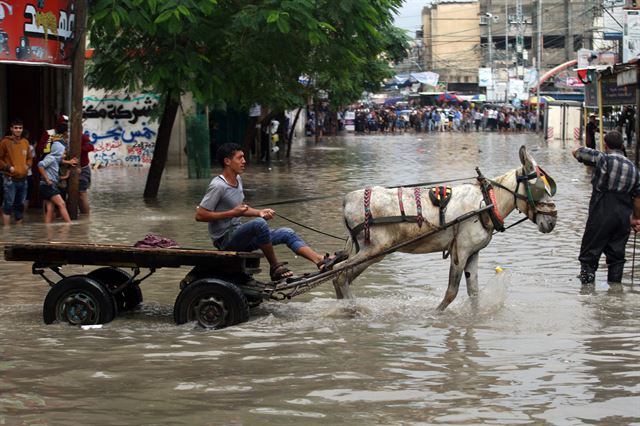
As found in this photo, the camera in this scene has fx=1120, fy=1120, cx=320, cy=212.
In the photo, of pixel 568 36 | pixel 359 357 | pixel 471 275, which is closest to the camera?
pixel 359 357

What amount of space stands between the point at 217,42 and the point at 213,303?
12.1m

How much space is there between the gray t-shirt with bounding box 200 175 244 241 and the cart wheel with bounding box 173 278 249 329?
75cm

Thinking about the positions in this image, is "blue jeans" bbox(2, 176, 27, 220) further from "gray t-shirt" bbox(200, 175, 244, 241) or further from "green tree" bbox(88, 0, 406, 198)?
"gray t-shirt" bbox(200, 175, 244, 241)

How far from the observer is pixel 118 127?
114ft

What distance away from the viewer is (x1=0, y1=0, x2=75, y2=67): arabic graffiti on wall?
17.3 m

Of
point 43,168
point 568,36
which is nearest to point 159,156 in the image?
point 43,168

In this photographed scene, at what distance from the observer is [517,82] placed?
8869cm

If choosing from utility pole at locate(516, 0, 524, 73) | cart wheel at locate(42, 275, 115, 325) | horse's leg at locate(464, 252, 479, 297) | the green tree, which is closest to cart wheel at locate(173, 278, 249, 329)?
cart wheel at locate(42, 275, 115, 325)

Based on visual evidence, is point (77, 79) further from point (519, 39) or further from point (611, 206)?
point (519, 39)

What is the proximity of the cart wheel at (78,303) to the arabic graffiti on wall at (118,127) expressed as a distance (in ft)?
81.5

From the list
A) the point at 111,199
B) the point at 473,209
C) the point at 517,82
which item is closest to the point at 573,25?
the point at 517,82

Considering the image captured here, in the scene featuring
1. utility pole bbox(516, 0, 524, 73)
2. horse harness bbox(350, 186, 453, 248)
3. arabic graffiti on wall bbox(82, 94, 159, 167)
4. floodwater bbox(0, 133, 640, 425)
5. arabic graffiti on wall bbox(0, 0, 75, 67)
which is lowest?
floodwater bbox(0, 133, 640, 425)

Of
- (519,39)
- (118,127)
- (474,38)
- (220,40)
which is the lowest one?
(118,127)

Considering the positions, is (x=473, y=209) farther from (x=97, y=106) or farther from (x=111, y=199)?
(x=97, y=106)
